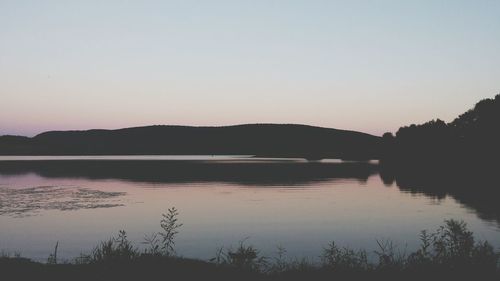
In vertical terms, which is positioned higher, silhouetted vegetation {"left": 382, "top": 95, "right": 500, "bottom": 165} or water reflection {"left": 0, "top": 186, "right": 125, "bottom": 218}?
silhouetted vegetation {"left": 382, "top": 95, "right": 500, "bottom": 165}

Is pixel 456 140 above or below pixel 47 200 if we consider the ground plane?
above

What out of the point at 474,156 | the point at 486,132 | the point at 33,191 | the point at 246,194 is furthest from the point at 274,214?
the point at 474,156

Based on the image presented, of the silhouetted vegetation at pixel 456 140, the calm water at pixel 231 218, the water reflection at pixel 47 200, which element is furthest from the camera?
the silhouetted vegetation at pixel 456 140

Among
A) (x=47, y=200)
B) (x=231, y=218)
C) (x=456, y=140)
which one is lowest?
(x=231, y=218)

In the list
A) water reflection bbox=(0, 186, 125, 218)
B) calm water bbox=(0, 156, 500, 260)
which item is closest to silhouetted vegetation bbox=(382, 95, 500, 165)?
calm water bbox=(0, 156, 500, 260)

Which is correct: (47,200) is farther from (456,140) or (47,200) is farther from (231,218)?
(456,140)

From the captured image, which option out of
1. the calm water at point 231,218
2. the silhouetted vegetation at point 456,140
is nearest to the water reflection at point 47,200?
the calm water at point 231,218

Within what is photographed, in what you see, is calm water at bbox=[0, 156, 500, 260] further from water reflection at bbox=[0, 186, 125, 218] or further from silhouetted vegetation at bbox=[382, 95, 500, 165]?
silhouetted vegetation at bbox=[382, 95, 500, 165]

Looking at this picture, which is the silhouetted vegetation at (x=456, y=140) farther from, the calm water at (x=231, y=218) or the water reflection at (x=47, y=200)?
the water reflection at (x=47, y=200)

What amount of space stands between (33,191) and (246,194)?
30.5m

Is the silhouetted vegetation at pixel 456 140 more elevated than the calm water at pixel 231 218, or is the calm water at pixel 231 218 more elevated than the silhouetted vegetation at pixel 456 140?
the silhouetted vegetation at pixel 456 140

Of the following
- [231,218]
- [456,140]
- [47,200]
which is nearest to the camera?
[231,218]

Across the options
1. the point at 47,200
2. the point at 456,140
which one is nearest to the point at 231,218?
the point at 47,200

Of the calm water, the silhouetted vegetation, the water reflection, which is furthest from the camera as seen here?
the silhouetted vegetation
